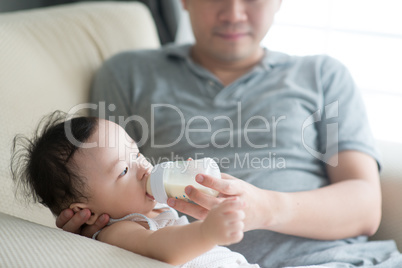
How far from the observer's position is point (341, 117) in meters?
1.23

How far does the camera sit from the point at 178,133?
4.03ft

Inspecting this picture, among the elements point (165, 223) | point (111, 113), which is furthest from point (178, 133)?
point (165, 223)

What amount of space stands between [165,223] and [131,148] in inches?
6.9

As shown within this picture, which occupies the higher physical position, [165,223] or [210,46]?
[210,46]

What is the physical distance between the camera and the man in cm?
106

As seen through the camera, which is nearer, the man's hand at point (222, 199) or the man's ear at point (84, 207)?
the man's hand at point (222, 199)

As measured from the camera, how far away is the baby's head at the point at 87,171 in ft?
2.87

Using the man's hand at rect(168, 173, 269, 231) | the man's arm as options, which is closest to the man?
the man's arm

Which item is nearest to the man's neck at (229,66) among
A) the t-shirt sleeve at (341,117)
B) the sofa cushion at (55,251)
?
the t-shirt sleeve at (341,117)

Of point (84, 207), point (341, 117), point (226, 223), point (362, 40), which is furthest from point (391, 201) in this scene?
point (362, 40)

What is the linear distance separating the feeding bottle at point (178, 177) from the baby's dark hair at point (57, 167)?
151mm

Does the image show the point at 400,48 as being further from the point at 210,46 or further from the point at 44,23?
the point at 44,23

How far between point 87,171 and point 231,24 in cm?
63

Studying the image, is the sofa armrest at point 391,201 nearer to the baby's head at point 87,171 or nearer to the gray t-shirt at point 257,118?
the gray t-shirt at point 257,118
